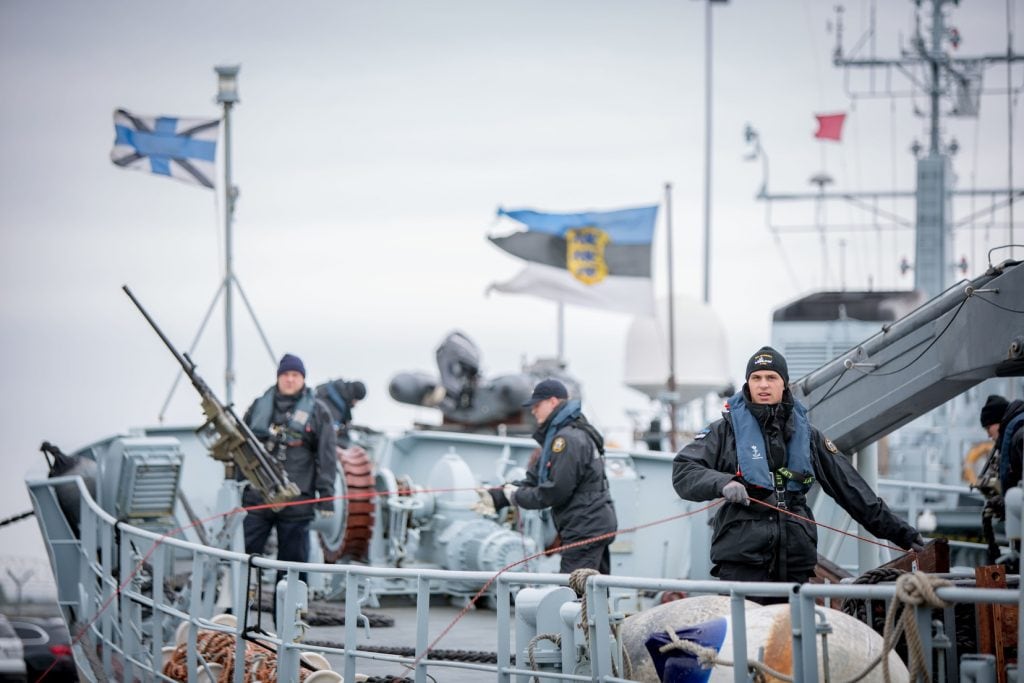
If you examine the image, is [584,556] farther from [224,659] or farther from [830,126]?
[830,126]

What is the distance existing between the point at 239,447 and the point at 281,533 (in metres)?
0.63

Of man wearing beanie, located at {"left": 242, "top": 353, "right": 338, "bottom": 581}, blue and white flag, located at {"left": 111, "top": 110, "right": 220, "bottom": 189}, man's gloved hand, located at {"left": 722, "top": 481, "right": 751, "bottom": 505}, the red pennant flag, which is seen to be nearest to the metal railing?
man's gloved hand, located at {"left": 722, "top": 481, "right": 751, "bottom": 505}

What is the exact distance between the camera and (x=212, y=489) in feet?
42.8

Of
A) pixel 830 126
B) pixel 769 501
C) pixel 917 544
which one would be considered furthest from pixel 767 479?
pixel 830 126

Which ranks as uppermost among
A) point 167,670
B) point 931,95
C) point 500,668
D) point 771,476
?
point 931,95

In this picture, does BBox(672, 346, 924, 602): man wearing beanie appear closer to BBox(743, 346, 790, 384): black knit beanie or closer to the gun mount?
BBox(743, 346, 790, 384): black knit beanie

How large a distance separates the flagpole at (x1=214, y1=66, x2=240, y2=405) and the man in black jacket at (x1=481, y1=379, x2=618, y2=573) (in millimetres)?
6179

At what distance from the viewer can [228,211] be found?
1405cm

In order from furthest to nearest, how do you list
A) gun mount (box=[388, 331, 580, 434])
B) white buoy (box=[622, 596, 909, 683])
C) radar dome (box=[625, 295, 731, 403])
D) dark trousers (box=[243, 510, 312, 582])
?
radar dome (box=[625, 295, 731, 403]) < gun mount (box=[388, 331, 580, 434]) < dark trousers (box=[243, 510, 312, 582]) < white buoy (box=[622, 596, 909, 683])

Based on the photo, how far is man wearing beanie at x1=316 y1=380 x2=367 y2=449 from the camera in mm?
12281

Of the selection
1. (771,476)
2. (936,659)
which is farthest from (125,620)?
(936,659)

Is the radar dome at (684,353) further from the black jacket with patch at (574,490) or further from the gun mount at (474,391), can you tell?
the black jacket with patch at (574,490)

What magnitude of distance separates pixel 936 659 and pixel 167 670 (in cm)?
454

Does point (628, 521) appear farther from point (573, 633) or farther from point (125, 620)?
point (573, 633)
